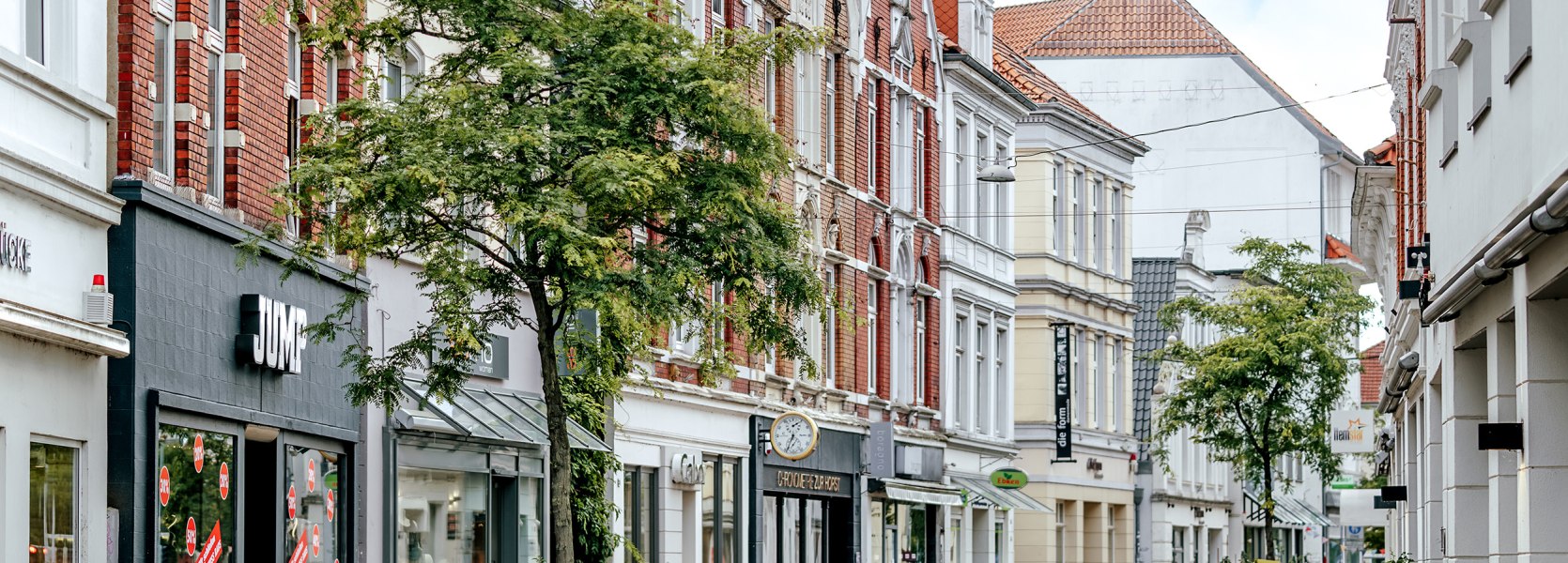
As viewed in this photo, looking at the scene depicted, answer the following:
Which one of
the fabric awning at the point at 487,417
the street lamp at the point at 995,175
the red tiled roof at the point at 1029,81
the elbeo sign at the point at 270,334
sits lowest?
the fabric awning at the point at 487,417

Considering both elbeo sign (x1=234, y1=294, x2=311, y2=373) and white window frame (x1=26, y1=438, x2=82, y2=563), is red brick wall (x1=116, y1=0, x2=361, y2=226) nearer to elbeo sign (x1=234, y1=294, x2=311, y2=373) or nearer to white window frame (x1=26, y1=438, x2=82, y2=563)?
elbeo sign (x1=234, y1=294, x2=311, y2=373)

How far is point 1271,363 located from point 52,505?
1231 inches

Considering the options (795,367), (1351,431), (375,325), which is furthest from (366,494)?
(1351,431)

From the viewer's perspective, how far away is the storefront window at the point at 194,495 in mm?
16438

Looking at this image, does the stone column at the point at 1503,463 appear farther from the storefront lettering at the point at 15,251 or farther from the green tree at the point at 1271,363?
the green tree at the point at 1271,363

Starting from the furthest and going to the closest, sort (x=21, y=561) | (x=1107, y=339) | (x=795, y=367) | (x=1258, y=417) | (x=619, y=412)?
(x=1107, y=339) < (x=1258, y=417) < (x=795, y=367) < (x=619, y=412) < (x=21, y=561)

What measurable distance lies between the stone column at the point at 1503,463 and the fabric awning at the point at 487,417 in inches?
364

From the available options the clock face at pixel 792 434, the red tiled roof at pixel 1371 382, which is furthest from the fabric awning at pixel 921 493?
the red tiled roof at pixel 1371 382

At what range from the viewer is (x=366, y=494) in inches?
835

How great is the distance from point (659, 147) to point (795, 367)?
61.6 feet

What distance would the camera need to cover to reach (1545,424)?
14031mm

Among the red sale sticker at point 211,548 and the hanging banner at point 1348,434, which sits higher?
the hanging banner at point 1348,434

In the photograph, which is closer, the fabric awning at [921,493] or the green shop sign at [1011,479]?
the fabric awning at [921,493]

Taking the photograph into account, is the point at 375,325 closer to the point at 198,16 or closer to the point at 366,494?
the point at 366,494
